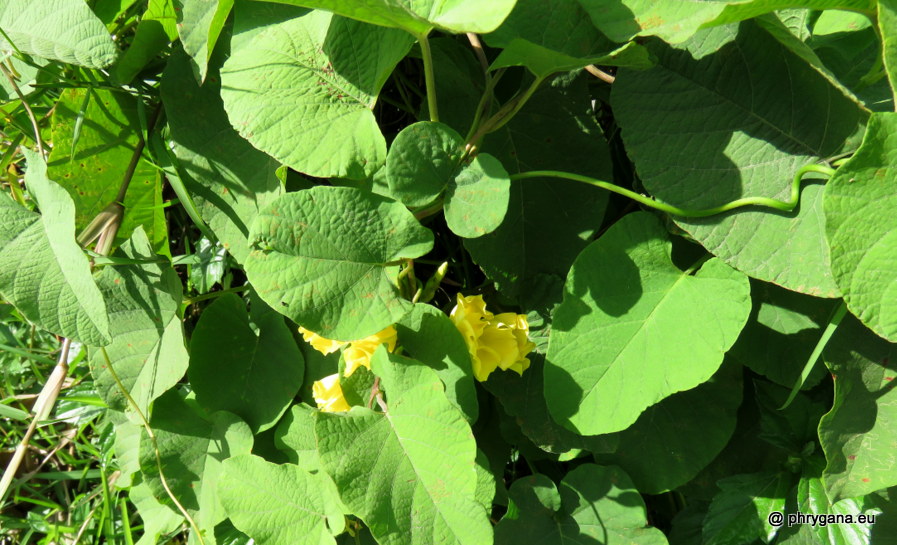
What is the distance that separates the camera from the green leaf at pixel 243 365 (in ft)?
2.89

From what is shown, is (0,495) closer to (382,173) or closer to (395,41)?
(382,173)

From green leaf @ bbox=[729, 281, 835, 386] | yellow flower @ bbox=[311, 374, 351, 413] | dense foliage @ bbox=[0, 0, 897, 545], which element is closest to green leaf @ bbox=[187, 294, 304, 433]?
dense foliage @ bbox=[0, 0, 897, 545]

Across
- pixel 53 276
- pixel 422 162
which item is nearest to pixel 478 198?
pixel 422 162

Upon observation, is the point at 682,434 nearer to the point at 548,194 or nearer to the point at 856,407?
the point at 856,407

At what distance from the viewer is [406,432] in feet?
2.19

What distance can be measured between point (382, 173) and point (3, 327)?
3.35 feet

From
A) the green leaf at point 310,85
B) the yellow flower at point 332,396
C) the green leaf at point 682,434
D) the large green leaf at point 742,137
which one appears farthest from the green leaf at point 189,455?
the large green leaf at point 742,137

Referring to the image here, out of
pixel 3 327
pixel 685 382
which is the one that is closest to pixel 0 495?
pixel 3 327

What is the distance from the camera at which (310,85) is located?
704mm

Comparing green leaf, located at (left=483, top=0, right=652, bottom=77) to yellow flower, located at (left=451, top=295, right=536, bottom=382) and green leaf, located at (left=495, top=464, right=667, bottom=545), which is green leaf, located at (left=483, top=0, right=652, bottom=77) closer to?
yellow flower, located at (left=451, top=295, right=536, bottom=382)

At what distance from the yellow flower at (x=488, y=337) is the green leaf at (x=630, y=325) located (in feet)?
0.16

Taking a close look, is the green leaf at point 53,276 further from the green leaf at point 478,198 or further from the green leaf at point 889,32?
the green leaf at point 889,32

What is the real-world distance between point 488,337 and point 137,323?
1.58 feet

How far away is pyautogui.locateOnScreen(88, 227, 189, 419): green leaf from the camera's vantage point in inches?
34.5
